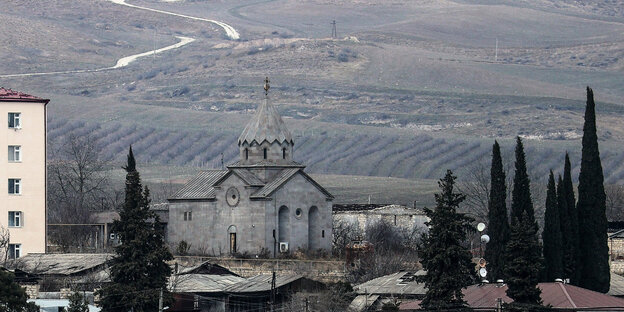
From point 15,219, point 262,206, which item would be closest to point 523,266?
point 15,219

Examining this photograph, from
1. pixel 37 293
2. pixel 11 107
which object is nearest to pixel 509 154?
pixel 11 107

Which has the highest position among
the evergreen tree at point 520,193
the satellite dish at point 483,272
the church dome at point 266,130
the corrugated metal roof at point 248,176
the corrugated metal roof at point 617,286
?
the church dome at point 266,130

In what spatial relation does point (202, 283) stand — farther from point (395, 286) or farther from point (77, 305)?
point (77, 305)

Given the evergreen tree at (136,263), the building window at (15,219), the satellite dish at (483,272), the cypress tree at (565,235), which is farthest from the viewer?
the building window at (15,219)

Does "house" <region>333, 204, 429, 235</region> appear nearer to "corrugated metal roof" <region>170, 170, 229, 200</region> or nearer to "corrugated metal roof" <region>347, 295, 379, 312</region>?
"corrugated metal roof" <region>170, 170, 229, 200</region>

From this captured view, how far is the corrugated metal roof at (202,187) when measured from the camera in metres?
94.6

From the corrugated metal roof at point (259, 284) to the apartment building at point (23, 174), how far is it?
13919 millimetres

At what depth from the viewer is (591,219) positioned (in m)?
72.4

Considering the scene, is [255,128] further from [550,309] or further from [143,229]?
[550,309]

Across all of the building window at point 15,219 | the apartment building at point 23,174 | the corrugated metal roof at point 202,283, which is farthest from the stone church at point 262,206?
the corrugated metal roof at point 202,283

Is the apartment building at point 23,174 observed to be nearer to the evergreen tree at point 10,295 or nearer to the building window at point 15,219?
the building window at point 15,219

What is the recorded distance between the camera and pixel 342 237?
9931cm

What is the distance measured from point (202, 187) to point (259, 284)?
Answer: 24161 millimetres

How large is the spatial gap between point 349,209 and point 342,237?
906 cm
